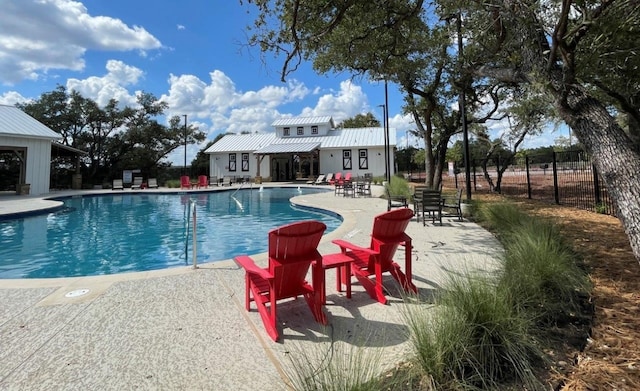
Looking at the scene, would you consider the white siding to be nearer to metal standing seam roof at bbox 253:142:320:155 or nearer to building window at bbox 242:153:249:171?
metal standing seam roof at bbox 253:142:320:155

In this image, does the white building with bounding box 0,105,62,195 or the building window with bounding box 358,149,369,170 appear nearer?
the white building with bounding box 0,105,62,195

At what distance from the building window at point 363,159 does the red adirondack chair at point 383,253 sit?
27.8 m

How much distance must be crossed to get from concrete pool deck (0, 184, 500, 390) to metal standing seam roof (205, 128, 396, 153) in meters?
26.2

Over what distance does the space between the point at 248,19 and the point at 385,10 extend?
8.56 ft

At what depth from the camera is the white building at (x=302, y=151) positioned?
31.5 meters

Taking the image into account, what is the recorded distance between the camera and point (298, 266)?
3.15 m

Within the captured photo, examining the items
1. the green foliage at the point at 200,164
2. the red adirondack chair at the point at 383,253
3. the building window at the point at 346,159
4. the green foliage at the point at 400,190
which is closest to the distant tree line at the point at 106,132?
the green foliage at the point at 200,164

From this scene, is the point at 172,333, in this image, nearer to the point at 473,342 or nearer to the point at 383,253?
the point at 383,253

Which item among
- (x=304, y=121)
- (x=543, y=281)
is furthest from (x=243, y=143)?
(x=543, y=281)

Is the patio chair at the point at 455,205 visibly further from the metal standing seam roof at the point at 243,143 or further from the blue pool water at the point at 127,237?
the metal standing seam roof at the point at 243,143

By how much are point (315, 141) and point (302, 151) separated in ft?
13.6

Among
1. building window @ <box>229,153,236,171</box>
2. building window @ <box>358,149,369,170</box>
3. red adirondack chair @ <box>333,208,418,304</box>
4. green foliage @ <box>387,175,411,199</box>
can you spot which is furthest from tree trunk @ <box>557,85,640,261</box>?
building window @ <box>229,153,236,171</box>

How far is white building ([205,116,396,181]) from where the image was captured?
31.5 m

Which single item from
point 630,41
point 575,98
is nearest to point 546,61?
point 575,98
